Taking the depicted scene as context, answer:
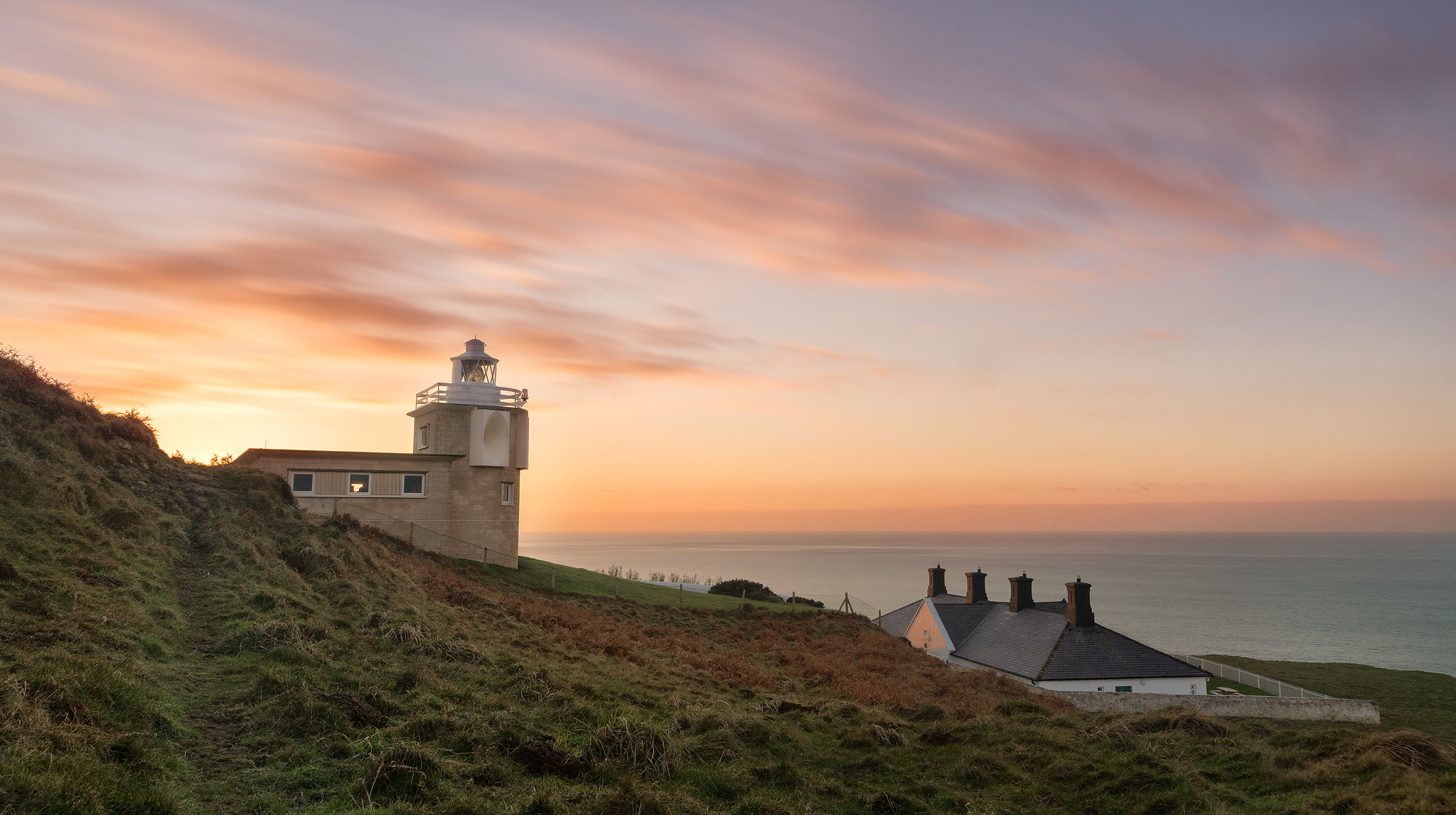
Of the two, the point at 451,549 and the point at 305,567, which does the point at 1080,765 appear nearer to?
the point at 305,567

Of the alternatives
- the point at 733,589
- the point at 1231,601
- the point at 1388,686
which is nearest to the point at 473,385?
the point at 733,589

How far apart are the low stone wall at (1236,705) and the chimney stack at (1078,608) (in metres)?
4.37

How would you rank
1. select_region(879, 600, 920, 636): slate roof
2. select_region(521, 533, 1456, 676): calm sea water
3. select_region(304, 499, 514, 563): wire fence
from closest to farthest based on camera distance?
select_region(304, 499, 514, 563): wire fence, select_region(879, 600, 920, 636): slate roof, select_region(521, 533, 1456, 676): calm sea water

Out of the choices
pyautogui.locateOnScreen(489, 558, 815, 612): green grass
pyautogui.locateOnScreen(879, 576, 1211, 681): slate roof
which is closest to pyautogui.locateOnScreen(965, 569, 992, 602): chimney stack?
pyautogui.locateOnScreen(879, 576, 1211, 681): slate roof

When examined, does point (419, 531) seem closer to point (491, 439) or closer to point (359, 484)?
point (359, 484)

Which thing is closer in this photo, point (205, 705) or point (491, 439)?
point (205, 705)

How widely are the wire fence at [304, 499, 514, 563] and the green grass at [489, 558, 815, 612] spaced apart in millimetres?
1350

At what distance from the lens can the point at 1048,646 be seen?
35.6m

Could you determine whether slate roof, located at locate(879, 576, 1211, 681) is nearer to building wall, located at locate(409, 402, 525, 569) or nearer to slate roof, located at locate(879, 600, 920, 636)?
slate roof, located at locate(879, 600, 920, 636)

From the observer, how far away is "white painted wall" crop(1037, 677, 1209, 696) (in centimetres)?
3294

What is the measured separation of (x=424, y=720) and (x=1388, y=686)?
5929cm

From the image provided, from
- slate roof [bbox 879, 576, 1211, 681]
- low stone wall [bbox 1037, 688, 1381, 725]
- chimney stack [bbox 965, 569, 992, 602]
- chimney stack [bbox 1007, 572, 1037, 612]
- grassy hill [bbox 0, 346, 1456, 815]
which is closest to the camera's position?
grassy hill [bbox 0, 346, 1456, 815]

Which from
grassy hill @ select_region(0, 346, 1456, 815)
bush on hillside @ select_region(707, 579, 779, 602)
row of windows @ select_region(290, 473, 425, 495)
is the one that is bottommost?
bush on hillside @ select_region(707, 579, 779, 602)

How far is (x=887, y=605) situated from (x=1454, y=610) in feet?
321
